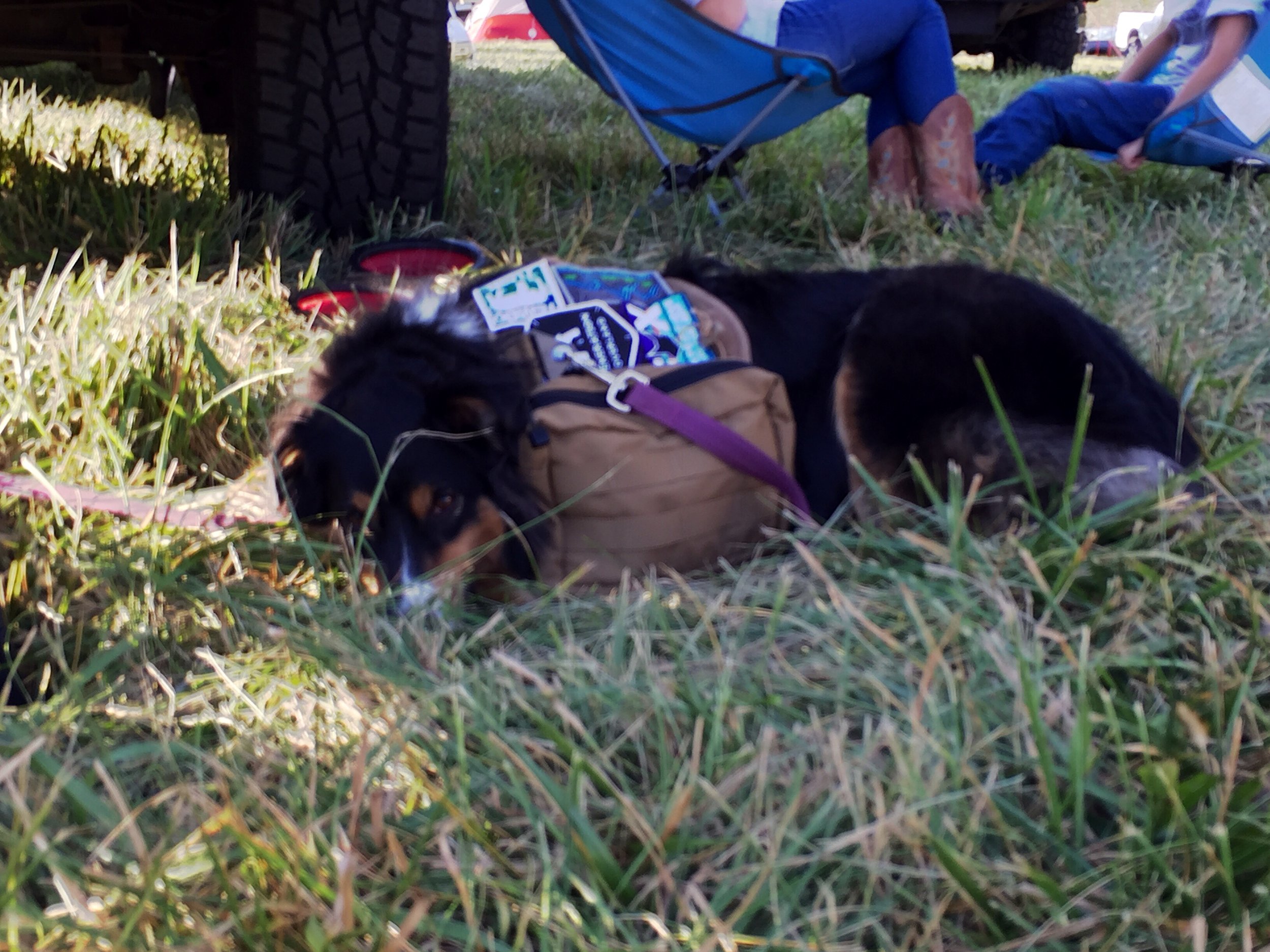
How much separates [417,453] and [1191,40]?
473cm

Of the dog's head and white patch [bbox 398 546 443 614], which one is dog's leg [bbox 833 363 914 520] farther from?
white patch [bbox 398 546 443 614]

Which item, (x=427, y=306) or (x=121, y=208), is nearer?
(x=427, y=306)

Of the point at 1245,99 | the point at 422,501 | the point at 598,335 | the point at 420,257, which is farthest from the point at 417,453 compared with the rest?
the point at 1245,99

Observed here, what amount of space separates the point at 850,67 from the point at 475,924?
3.57m

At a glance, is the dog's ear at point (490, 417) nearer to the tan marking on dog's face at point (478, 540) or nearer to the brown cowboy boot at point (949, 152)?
the tan marking on dog's face at point (478, 540)

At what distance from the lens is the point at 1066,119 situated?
15.0 feet

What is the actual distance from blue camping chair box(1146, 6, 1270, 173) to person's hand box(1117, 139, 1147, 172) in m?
0.03

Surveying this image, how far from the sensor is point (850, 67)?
3.85m

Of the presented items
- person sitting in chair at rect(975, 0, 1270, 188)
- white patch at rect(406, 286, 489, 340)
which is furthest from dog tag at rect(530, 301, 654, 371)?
person sitting in chair at rect(975, 0, 1270, 188)

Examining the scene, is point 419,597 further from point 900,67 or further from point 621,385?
point 900,67

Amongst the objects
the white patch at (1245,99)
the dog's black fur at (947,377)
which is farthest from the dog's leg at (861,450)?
the white patch at (1245,99)

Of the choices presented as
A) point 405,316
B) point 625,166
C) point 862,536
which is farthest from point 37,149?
point 862,536

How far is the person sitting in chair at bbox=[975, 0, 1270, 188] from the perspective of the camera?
14.3 ft

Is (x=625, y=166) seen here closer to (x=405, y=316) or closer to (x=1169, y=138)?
(x=1169, y=138)
